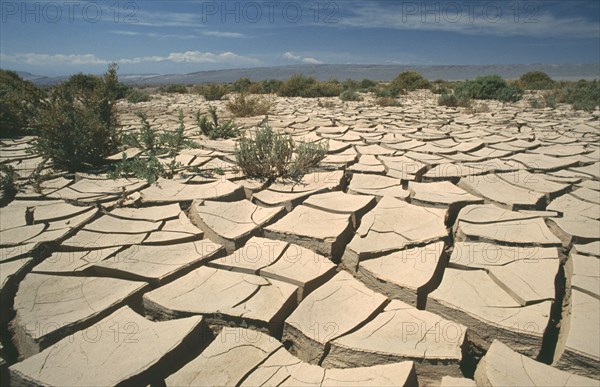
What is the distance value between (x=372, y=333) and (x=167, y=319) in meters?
0.91

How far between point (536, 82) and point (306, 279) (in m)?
17.9

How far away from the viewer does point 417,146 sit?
457cm

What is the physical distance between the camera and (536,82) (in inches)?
613

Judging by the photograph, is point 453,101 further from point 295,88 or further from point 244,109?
Answer: point 295,88

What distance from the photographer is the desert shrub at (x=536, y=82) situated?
1512cm

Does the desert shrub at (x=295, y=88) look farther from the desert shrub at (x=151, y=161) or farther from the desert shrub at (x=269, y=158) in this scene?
the desert shrub at (x=269, y=158)

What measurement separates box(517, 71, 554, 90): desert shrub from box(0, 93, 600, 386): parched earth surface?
1416cm

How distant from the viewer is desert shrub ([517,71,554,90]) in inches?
595

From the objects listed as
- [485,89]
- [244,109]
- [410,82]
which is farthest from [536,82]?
[244,109]

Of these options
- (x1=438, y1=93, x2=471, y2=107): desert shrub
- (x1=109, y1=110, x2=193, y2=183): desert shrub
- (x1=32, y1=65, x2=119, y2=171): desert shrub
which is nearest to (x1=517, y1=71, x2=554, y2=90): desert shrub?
(x1=438, y1=93, x2=471, y2=107): desert shrub

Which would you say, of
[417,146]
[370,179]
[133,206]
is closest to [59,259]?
[133,206]

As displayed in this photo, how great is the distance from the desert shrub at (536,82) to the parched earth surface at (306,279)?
14.2m

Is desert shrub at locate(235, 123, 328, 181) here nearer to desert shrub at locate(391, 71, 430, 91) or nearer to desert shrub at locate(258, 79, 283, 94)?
desert shrub at locate(258, 79, 283, 94)

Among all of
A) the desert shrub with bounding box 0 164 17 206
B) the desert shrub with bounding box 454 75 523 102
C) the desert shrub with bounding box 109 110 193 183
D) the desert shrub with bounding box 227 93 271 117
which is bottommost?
the desert shrub with bounding box 0 164 17 206
